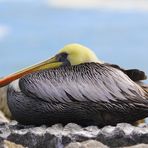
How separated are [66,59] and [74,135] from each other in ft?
6.92

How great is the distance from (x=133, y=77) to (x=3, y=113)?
3189 millimetres

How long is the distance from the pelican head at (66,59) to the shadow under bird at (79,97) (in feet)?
0.53

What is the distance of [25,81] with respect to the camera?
8148 mm

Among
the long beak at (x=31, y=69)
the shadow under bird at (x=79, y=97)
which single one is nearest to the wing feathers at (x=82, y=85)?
the shadow under bird at (x=79, y=97)

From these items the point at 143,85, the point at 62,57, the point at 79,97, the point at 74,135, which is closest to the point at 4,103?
the point at 62,57

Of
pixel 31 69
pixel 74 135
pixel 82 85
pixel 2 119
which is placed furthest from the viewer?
pixel 2 119

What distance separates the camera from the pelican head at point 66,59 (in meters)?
8.49

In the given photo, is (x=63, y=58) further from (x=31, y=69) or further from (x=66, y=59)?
(x=31, y=69)

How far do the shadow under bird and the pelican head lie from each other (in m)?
0.16

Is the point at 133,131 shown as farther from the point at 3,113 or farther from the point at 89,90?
the point at 3,113

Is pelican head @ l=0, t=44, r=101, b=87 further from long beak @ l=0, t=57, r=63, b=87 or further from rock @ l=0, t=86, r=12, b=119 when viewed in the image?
rock @ l=0, t=86, r=12, b=119

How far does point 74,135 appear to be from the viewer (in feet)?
22.6

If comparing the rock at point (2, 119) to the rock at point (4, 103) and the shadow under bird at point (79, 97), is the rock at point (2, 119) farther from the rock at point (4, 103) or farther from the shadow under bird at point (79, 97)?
the shadow under bird at point (79, 97)

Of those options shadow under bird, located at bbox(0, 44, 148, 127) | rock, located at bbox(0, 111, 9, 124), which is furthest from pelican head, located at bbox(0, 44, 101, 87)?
rock, located at bbox(0, 111, 9, 124)
